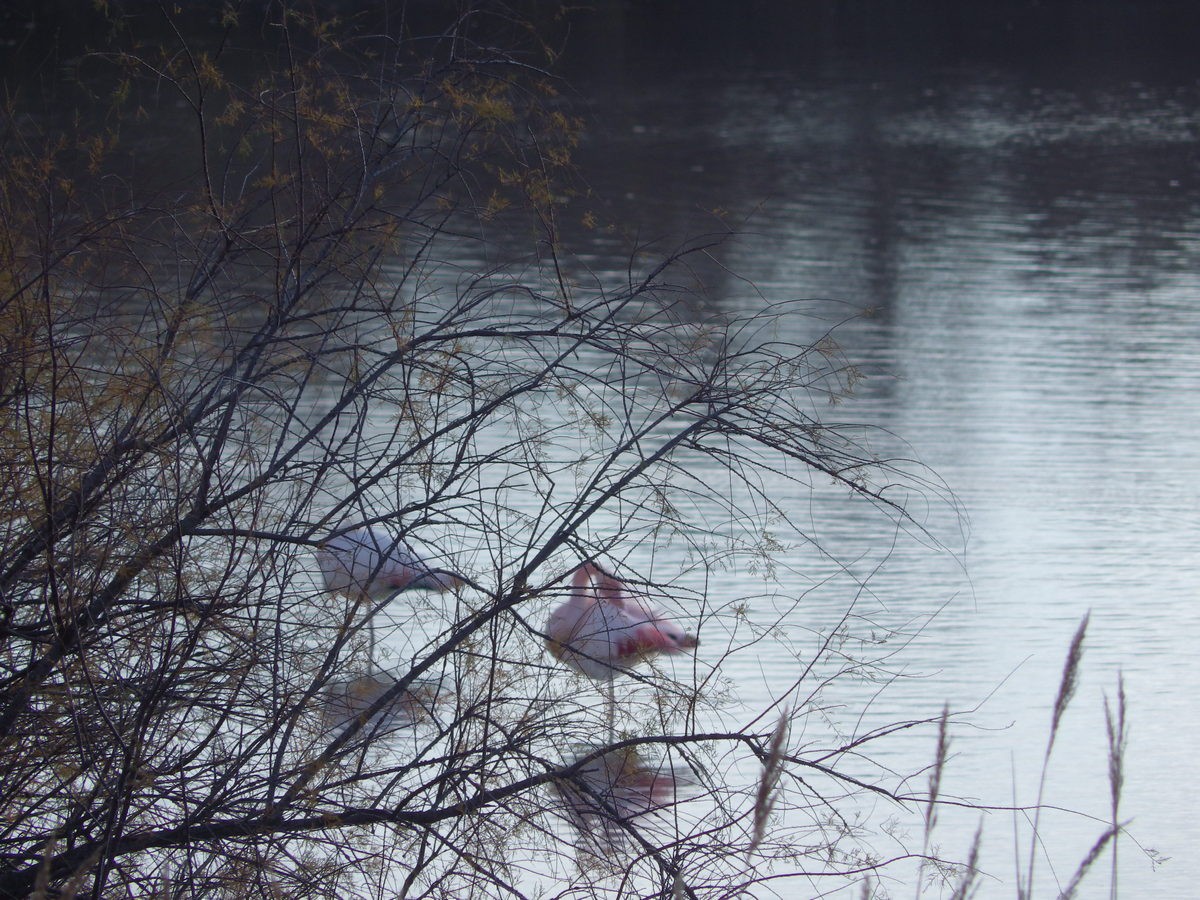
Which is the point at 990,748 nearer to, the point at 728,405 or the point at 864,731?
the point at 864,731

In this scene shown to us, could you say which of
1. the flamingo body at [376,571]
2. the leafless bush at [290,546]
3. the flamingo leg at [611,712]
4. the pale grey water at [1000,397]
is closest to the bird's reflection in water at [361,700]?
the leafless bush at [290,546]

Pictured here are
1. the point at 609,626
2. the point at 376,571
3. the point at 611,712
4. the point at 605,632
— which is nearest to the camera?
the point at 376,571

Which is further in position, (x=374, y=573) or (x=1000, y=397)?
(x=1000, y=397)

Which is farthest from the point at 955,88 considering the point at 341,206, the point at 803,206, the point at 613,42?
the point at 341,206

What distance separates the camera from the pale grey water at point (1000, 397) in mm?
4043

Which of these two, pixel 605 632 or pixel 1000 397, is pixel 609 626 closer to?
pixel 605 632

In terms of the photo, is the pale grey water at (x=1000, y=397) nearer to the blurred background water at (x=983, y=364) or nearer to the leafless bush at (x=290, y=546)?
the blurred background water at (x=983, y=364)

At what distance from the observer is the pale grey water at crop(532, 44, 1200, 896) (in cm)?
404

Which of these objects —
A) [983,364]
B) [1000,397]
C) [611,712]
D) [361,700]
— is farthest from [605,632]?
[983,364]

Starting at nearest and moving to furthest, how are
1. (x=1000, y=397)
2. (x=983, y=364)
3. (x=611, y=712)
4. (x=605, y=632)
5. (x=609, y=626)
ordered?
(x=611, y=712)
(x=605, y=632)
(x=609, y=626)
(x=1000, y=397)
(x=983, y=364)

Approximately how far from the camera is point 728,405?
2.32 m

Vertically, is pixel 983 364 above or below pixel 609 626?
below

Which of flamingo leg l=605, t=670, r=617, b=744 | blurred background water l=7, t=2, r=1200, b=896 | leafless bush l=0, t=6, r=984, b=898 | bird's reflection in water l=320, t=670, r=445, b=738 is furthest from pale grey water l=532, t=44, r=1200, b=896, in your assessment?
bird's reflection in water l=320, t=670, r=445, b=738

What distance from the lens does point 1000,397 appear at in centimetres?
741
